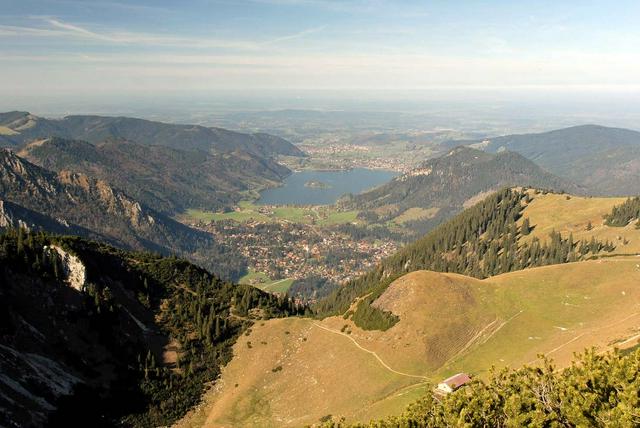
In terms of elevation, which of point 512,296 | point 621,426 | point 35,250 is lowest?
point 512,296

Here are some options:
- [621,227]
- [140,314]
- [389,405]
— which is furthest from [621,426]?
[621,227]

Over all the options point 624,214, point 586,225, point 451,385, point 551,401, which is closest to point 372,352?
point 451,385

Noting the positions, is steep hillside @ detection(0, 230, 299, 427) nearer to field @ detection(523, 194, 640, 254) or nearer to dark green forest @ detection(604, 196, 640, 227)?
field @ detection(523, 194, 640, 254)

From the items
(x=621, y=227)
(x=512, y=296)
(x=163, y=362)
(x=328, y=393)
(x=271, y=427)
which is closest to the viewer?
(x=271, y=427)

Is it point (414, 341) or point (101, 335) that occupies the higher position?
point (101, 335)

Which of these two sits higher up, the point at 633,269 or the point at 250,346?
the point at 633,269

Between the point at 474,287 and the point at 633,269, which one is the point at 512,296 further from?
the point at 633,269

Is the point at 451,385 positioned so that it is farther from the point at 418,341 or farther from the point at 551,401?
the point at 551,401
